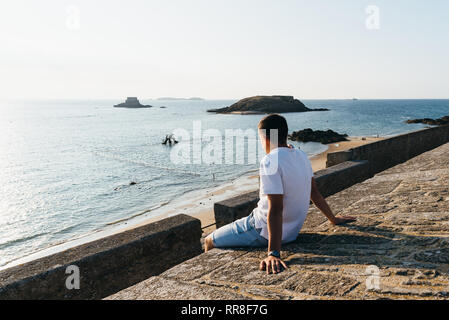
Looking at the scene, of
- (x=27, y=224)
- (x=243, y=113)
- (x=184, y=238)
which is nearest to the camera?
(x=184, y=238)

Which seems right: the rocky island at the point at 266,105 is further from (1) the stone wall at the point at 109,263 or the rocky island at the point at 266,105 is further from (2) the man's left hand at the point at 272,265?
(2) the man's left hand at the point at 272,265

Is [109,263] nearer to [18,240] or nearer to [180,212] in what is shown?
[180,212]

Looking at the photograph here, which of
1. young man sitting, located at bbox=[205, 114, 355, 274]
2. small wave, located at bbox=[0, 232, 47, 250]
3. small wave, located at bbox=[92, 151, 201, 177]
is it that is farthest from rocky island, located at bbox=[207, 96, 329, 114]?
young man sitting, located at bbox=[205, 114, 355, 274]

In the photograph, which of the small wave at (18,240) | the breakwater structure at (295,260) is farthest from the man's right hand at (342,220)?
the small wave at (18,240)

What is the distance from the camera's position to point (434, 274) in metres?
1.90

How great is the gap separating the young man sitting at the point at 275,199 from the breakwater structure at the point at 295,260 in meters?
0.11

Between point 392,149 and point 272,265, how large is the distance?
8.85 meters

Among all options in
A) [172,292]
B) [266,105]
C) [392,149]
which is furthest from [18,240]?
[266,105]

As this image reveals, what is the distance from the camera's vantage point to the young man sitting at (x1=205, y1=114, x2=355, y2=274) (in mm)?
2395

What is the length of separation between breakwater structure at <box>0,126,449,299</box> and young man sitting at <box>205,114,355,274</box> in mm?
112

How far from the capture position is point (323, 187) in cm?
570

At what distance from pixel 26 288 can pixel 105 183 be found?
2255 centimetres
